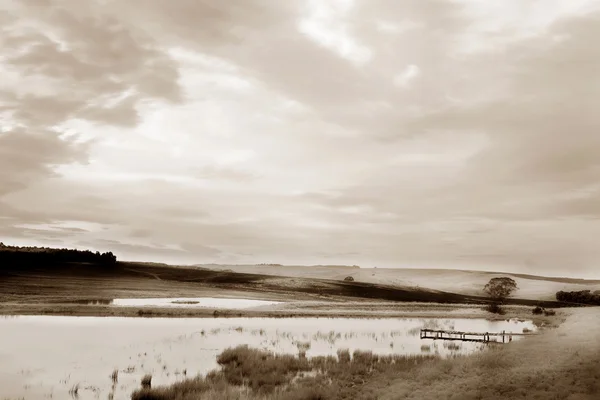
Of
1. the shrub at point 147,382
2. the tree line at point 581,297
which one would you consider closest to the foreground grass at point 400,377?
the shrub at point 147,382

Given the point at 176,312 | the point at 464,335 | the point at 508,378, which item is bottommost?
the point at 176,312

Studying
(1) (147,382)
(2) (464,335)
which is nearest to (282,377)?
(1) (147,382)

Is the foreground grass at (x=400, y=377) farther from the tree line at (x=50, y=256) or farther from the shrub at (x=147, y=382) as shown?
the tree line at (x=50, y=256)

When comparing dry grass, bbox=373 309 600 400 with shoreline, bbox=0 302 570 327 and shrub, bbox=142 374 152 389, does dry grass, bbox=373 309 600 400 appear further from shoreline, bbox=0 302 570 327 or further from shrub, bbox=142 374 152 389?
shoreline, bbox=0 302 570 327

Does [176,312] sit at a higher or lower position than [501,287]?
lower

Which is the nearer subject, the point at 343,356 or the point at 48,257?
the point at 343,356

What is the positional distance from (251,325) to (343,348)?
1817 centimetres

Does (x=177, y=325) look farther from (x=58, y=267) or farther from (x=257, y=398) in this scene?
(x=58, y=267)

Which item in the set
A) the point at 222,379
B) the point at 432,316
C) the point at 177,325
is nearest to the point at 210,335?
the point at 177,325

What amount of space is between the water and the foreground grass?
2.61 m

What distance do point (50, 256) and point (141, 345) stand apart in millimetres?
136997

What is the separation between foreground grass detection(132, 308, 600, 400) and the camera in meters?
20.2

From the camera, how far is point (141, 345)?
1368 inches

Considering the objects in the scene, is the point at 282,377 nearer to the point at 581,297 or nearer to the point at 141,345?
the point at 141,345
